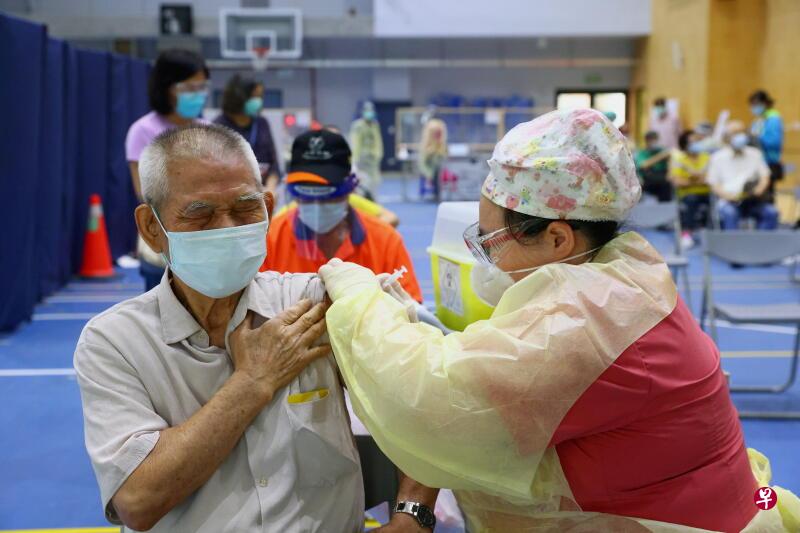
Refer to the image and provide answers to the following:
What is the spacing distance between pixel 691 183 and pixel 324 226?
9376mm

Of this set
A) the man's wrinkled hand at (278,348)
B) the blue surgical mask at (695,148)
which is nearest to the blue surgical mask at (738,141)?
the blue surgical mask at (695,148)

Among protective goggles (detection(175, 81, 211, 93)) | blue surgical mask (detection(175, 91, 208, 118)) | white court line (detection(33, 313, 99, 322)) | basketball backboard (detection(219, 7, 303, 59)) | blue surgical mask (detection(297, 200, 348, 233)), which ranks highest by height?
basketball backboard (detection(219, 7, 303, 59))

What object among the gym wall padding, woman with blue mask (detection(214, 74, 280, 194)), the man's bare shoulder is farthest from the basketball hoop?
the man's bare shoulder

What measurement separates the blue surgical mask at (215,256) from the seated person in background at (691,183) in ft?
34.0

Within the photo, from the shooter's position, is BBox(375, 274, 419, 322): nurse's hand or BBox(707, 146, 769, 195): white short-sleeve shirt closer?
BBox(375, 274, 419, 322): nurse's hand

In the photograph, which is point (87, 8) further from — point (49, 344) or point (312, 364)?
point (312, 364)

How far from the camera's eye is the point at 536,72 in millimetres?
23688

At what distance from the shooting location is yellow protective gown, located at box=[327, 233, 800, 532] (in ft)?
4.60

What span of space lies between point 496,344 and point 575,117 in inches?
17.8

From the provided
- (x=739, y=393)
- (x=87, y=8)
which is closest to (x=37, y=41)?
(x=739, y=393)

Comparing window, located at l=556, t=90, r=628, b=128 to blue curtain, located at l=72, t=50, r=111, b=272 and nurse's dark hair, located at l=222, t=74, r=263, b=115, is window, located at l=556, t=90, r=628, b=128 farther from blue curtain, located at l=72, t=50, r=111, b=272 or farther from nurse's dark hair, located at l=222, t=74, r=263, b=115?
nurse's dark hair, located at l=222, t=74, r=263, b=115

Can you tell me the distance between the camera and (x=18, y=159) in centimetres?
630

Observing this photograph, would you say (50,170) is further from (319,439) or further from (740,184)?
(740,184)

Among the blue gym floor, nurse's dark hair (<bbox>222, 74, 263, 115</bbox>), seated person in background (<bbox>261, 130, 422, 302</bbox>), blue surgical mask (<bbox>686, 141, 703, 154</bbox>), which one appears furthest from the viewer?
blue surgical mask (<bbox>686, 141, 703, 154</bbox>)
